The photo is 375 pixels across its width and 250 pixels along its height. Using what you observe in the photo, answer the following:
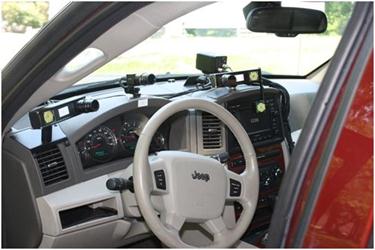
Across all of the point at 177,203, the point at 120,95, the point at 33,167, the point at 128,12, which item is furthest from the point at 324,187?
the point at 120,95

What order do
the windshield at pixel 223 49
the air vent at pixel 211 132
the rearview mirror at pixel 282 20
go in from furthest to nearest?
the windshield at pixel 223 49, the air vent at pixel 211 132, the rearview mirror at pixel 282 20

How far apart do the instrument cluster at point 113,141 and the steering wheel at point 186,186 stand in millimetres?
376

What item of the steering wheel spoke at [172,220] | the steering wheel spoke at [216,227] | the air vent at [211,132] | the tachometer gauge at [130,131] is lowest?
the steering wheel spoke at [216,227]

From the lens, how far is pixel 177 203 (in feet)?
7.57

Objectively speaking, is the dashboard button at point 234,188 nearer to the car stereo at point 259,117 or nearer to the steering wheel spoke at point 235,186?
the steering wheel spoke at point 235,186

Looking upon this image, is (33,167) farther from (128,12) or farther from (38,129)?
(128,12)

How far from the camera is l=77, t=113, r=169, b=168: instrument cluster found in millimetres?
2596

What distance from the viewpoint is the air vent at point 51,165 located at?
7.89 ft

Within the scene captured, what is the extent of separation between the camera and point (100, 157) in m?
2.65

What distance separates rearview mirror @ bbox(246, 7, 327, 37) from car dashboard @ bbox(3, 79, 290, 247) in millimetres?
1103

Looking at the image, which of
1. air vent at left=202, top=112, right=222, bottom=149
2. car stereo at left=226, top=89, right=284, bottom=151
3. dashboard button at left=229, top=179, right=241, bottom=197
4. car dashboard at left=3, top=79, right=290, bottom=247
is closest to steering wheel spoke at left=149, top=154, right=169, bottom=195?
car dashboard at left=3, top=79, right=290, bottom=247

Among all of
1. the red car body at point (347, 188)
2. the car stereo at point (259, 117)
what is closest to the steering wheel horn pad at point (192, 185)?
the car stereo at point (259, 117)

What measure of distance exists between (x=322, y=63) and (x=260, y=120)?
1137 mm

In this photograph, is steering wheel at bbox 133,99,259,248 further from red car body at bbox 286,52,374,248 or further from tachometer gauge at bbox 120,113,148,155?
red car body at bbox 286,52,374,248
